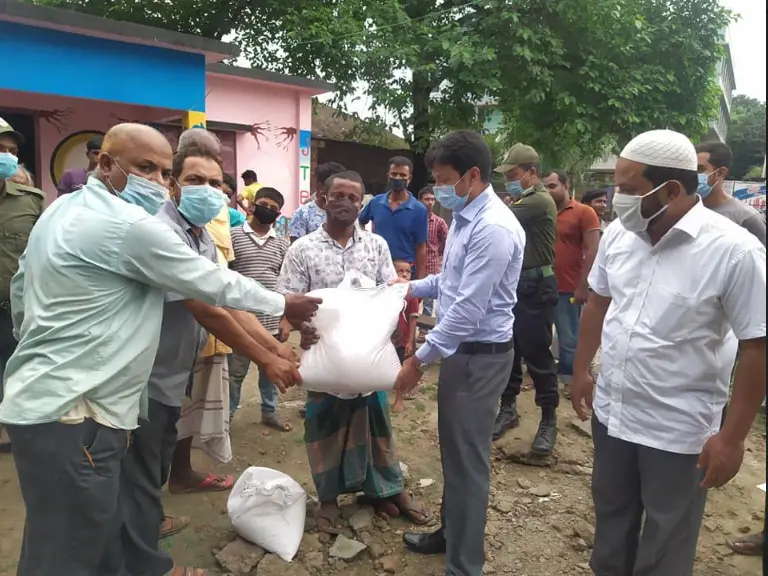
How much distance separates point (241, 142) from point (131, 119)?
1669 millimetres

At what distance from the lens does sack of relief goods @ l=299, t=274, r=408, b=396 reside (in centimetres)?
257

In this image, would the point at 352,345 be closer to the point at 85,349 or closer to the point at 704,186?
the point at 85,349

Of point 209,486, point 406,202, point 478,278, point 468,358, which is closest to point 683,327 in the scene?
point 478,278

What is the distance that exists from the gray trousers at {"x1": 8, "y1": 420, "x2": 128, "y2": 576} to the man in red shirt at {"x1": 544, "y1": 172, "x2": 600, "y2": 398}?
3736 mm

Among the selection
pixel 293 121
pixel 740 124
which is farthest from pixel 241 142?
pixel 740 124

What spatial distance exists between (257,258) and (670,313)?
8.80ft

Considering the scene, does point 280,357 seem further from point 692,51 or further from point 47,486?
Result: point 692,51

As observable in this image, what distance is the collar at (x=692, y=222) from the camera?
1886 mm

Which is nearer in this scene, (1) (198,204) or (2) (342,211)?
(1) (198,204)

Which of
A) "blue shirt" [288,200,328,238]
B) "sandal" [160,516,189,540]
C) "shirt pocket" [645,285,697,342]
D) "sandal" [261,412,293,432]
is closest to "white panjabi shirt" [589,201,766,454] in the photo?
"shirt pocket" [645,285,697,342]

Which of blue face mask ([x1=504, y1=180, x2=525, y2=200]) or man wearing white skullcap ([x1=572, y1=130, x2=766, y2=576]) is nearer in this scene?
man wearing white skullcap ([x1=572, y1=130, x2=766, y2=576])

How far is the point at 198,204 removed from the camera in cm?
245

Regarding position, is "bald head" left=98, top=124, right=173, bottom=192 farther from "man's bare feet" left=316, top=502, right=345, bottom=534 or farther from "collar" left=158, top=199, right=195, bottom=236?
"man's bare feet" left=316, top=502, right=345, bottom=534

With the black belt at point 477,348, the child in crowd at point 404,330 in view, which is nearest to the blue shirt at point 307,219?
the child in crowd at point 404,330
